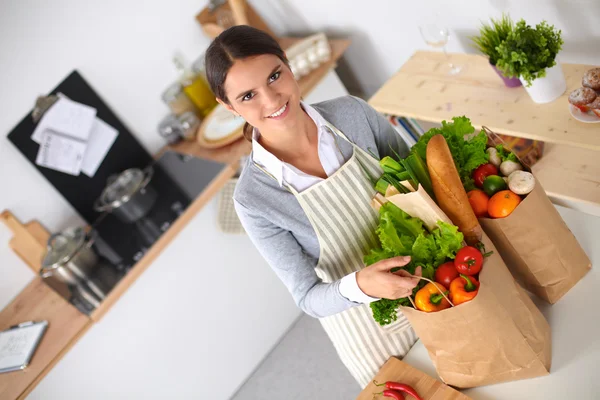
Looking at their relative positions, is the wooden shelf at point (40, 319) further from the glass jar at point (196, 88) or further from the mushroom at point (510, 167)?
the mushroom at point (510, 167)

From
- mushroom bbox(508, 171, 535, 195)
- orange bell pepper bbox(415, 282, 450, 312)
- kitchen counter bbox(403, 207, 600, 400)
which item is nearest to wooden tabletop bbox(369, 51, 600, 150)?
kitchen counter bbox(403, 207, 600, 400)

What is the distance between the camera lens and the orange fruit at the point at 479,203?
109 cm

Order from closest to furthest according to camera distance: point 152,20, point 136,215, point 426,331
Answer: point 426,331 → point 136,215 → point 152,20

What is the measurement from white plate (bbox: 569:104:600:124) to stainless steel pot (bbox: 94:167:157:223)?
157cm

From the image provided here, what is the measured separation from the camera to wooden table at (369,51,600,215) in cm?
157

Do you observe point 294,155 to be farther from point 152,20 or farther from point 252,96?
point 152,20

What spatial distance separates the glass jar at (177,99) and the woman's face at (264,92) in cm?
145

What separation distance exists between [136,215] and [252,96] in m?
1.34

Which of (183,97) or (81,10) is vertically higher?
(81,10)

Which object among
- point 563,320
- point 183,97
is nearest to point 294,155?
point 563,320

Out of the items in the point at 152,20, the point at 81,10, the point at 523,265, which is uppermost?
the point at 81,10

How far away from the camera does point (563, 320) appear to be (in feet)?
3.78

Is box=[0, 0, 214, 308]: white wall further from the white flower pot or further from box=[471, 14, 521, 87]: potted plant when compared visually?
the white flower pot

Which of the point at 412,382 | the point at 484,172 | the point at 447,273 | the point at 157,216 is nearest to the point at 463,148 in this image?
the point at 484,172
